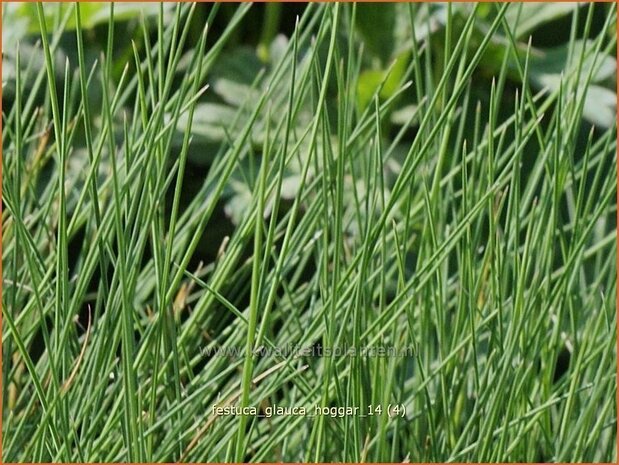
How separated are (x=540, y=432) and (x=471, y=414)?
A: 0.06m

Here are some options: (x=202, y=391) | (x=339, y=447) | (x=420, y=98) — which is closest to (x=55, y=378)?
(x=202, y=391)

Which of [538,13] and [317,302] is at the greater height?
[538,13]

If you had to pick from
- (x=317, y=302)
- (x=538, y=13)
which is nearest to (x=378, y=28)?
(x=538, y=13)

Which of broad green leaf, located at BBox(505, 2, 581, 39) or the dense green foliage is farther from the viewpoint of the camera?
broad green leaf, located at BBox(505, 2, 581, 39)

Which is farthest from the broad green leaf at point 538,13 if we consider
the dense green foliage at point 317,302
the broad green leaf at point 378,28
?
the dense green foliage at point 317,302

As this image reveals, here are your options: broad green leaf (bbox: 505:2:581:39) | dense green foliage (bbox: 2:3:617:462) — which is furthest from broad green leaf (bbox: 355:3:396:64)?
dense green foliage (bbox: 2:3:617:462)

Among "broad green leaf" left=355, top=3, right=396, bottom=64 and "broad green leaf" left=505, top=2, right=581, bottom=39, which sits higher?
"broad green leaf" left=505, top=2, right=581, bottom=39

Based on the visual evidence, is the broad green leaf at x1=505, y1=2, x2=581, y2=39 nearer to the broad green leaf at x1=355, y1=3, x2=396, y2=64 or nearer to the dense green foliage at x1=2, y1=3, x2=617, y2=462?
the broad green leaf at x1=355, y1=3, x2=396, y2=64

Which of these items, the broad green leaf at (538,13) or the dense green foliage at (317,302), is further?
the broad green leaf at (538,13)

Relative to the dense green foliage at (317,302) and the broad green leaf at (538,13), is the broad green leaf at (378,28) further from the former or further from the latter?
the dense green foliage at (317,302)

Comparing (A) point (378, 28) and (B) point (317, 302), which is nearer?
(B) point (317, 302)

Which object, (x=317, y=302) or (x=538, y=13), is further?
(x=538, y=13)

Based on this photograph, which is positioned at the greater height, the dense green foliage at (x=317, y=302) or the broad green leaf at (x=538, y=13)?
the broad green leaf at (x=538, y=13)

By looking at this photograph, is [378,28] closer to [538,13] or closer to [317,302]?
[538,13]
